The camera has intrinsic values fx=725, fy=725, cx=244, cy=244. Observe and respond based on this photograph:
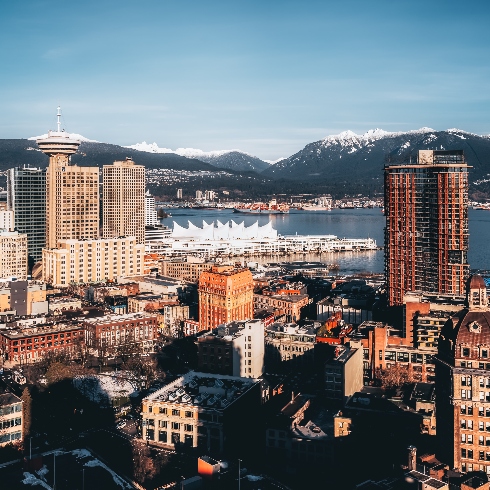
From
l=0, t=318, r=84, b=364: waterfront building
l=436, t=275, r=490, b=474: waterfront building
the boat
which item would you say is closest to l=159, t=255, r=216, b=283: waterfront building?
l=0, t=318, r=84, b=364: waterfront building

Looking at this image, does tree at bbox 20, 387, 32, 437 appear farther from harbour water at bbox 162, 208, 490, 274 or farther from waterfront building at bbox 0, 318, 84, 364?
harbour water at bbox 162, 208, 490, 274

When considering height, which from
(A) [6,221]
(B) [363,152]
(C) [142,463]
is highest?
(B) [363,152]

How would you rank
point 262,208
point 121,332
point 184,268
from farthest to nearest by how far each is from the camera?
point 262,208 → point 184,268 → point 121,332

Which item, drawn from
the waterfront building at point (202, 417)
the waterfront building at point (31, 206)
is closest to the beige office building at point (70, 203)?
the waterfront building at point (31, 206)

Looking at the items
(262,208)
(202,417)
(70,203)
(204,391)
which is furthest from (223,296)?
(262,208)

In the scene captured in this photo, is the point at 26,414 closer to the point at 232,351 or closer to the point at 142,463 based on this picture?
the point at 142,463

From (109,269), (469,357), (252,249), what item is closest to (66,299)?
(109,269)
